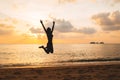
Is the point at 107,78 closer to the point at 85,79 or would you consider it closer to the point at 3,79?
the point at 85,79

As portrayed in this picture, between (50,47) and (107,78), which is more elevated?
(50,47)

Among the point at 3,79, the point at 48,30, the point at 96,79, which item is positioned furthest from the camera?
the point at 3,79

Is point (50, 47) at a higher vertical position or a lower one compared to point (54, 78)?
higher

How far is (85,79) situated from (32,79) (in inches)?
165

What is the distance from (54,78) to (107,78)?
166 inches

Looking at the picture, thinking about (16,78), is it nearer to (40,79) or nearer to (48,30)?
(40,79)

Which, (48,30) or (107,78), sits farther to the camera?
(107,78)

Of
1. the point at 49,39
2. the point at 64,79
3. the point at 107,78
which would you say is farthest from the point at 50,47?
the point at 107,78

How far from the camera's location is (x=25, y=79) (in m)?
19.5

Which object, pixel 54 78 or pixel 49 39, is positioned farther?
pixel 54 78

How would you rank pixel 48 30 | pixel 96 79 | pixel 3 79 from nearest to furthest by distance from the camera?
pixel 48 30
pixel 96 79
pixel 3 79

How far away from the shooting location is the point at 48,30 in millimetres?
12297

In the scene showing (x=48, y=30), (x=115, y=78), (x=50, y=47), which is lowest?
A: (x=115, y=78)

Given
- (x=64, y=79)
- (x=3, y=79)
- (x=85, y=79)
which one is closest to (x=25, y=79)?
(x=3, y=79)
